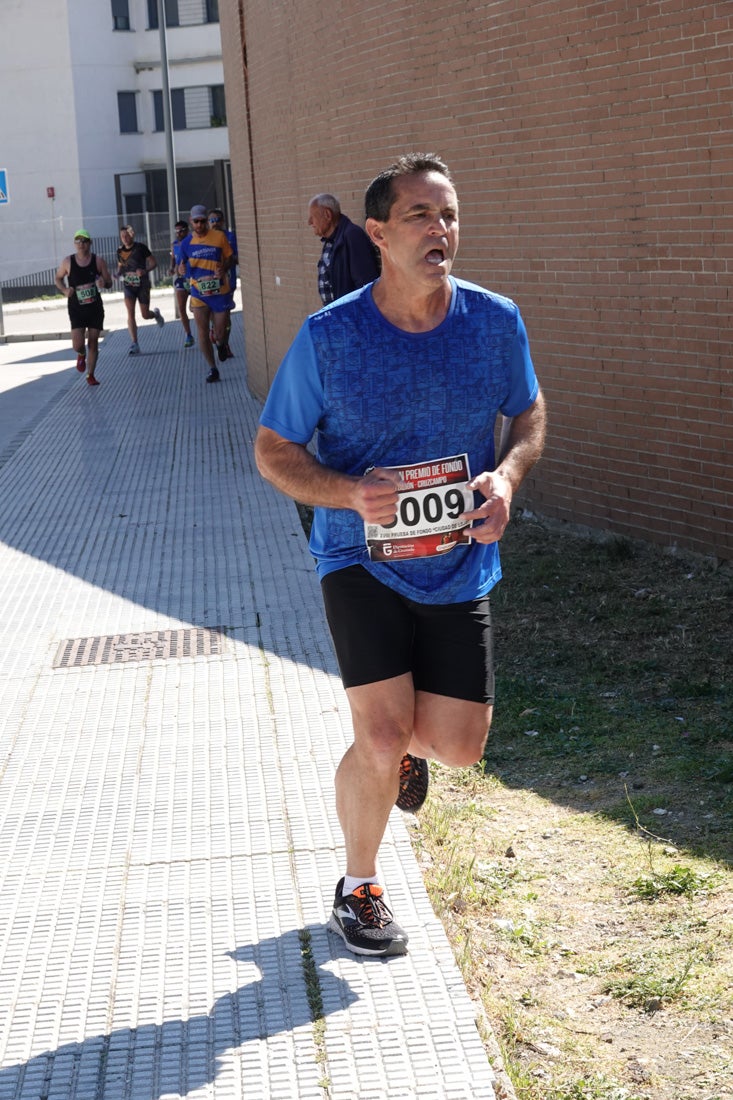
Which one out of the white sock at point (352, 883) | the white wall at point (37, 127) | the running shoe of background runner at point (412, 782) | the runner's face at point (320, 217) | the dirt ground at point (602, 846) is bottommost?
the dirt ground at point (602, 846)

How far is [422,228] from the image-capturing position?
148 inches

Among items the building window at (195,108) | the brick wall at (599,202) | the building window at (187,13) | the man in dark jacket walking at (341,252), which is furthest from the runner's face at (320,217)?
the building window at (187,13)

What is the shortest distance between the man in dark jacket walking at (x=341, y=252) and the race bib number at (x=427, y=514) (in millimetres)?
5914

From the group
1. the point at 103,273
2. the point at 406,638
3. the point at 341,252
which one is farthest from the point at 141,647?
the point at 103,273

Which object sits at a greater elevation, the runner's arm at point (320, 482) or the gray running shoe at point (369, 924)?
the runner's arm at point (320, 482)

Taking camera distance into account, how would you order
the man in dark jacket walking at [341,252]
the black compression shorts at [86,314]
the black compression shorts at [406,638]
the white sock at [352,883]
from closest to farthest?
the black compression shorts at [406,638], the white sock at [352,883], the man in dark jacket walking at [341,252], the black compression shorts at [86,314]

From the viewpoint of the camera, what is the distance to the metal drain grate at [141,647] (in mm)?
6992

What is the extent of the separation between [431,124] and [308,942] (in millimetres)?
7401

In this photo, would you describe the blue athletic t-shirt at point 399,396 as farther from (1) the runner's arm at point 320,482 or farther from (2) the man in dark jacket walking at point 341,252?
(2) the man in dark jacket walking at point 341,252

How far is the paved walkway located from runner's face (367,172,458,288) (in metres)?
1.79

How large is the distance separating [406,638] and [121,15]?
5341cm

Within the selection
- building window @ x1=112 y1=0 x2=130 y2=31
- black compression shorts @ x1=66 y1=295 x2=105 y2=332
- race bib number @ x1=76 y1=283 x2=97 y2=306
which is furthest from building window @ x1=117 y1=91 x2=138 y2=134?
race bib number @ x1=76 y1=283 x2=97 y2=306

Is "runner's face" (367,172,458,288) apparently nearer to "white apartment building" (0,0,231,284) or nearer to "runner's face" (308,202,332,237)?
"runner's face" (308,202,332,237)

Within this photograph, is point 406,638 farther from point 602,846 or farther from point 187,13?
point 187,13
